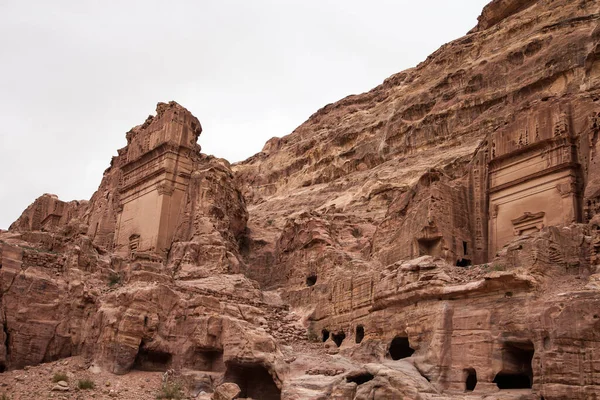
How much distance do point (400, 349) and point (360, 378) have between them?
3.22 metres

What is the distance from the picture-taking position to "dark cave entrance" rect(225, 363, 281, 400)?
60.5 feet

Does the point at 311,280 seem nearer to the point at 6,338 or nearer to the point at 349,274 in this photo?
the point at 349,274

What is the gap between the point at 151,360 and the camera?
63.3 feet

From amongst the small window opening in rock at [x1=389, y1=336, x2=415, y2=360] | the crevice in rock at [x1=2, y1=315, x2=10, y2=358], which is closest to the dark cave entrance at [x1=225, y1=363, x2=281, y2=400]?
the small window opening in rock at [x1=389, y1=336, x2=415, y2=360]

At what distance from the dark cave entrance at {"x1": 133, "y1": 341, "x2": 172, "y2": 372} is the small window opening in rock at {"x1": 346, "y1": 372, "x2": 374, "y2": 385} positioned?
557cm

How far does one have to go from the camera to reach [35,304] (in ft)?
61.8

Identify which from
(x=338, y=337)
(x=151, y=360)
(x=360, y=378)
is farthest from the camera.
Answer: (x=338, y=337)

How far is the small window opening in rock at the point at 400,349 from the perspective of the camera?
758 inches

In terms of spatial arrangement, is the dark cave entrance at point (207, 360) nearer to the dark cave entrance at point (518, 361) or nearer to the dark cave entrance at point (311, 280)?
the dark cave entrance at point (518, 361)

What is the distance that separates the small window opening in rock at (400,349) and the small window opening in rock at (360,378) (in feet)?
9.32

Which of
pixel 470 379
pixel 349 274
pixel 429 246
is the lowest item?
pixel 470 379

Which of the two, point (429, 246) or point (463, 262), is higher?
point (429, 246)

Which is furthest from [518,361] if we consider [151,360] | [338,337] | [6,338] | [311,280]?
[311,280]

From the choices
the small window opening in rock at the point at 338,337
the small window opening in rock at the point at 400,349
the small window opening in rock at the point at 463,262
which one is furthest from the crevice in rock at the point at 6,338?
the small window opening in rock at the point at 463,262
